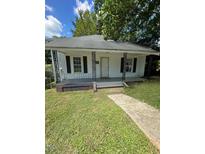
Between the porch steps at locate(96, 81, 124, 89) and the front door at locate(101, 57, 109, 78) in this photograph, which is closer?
the porch steps at locate(96, 81, 124, 89)

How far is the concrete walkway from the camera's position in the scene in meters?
3.62

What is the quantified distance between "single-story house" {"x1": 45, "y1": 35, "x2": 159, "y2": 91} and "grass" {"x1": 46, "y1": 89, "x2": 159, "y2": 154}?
539 cm

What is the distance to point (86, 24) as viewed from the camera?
26.3m

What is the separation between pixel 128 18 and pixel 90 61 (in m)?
5.02

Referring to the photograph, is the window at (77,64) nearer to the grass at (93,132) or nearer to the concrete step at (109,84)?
the concrete step at (109,84)

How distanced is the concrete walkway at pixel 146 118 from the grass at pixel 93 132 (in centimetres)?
16

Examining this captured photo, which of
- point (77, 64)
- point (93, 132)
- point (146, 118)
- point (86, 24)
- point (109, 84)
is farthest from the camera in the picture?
point (86, 24)

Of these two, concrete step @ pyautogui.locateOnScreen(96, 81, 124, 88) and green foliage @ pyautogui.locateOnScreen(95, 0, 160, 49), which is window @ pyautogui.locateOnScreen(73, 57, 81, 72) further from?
green foliage @ pyautogui.locateOnScreen(95, 0, 160, 49)

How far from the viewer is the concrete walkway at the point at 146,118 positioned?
362cm

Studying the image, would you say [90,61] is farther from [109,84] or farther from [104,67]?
[109,84]

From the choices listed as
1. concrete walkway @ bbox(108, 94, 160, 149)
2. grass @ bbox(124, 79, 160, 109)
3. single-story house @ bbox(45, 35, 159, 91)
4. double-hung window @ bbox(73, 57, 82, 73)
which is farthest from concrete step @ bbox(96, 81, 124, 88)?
concrete walkway @ bbox(108, 94, 160, 149)

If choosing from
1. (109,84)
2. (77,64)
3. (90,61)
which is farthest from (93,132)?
(90,61)
